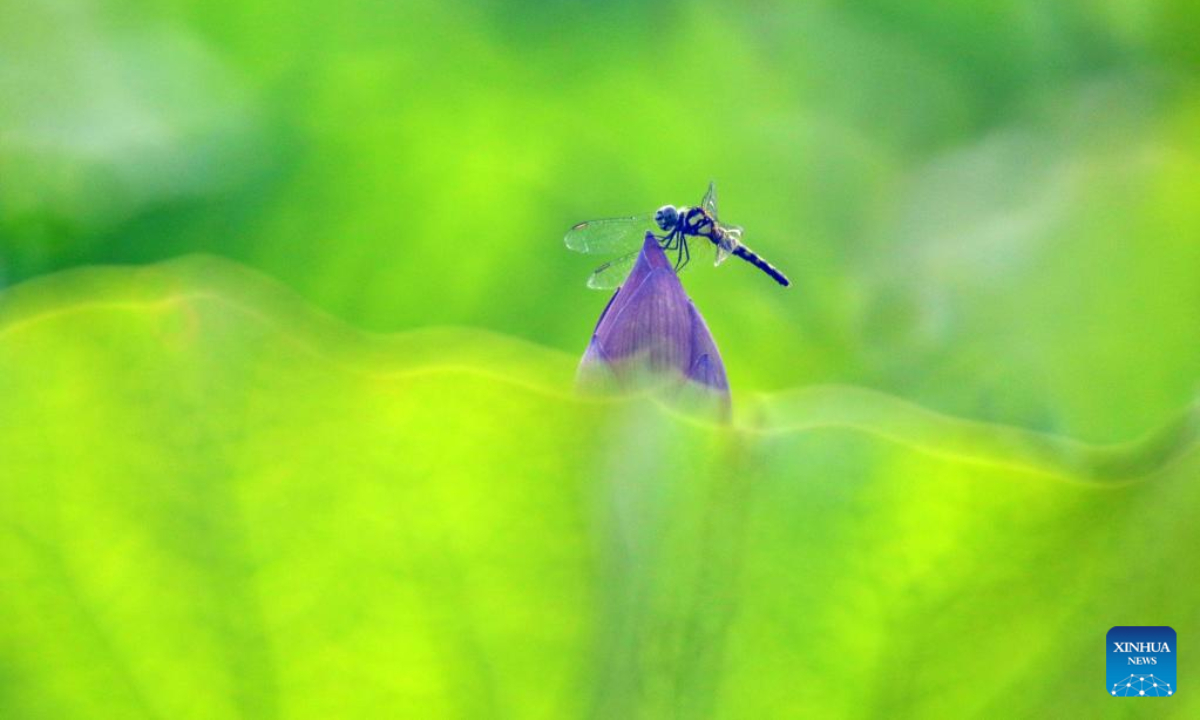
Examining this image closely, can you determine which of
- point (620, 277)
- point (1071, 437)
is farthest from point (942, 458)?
point (1071, 437)

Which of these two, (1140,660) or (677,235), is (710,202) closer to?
(677,235)

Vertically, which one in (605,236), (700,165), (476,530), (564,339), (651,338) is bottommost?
(476,530)

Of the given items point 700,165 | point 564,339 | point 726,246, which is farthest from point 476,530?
point 700,165

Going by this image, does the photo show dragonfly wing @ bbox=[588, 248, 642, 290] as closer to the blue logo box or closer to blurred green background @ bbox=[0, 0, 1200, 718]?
blurred green background @ bbox=[0, 0, 1200, 718]

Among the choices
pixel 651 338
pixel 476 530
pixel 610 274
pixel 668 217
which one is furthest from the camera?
pixel 668 217

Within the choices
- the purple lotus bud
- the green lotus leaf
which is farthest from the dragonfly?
the green lotus leaf

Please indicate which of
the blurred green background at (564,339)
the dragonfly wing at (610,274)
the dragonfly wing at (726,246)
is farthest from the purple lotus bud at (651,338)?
the dragonfly wing at (726,246)
